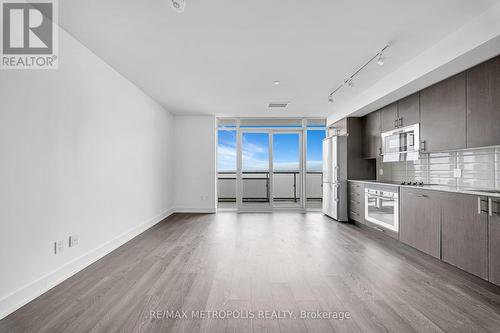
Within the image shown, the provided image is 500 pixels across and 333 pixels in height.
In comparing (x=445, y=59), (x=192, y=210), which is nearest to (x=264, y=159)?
(x=192, y=210)

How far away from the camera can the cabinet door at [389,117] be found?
4.43 metres

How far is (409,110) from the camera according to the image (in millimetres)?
4047

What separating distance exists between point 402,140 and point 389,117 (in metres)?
0.62

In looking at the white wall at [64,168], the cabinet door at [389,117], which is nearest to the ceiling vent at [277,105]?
the cabinet door at [389,117]

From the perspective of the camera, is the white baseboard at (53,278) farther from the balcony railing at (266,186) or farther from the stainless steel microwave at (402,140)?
the stainless steel microwave at (402,140)

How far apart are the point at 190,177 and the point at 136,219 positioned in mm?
2365

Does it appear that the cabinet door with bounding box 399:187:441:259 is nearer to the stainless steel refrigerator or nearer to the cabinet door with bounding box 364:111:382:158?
the cabinet door with bounding box 364:111:382:158

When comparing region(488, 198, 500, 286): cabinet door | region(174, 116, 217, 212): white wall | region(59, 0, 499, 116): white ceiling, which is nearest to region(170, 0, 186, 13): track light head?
region(59, 0, 499, 116): white ceiling

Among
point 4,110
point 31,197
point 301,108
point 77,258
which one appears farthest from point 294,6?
point 301,108

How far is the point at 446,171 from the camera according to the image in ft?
11.8

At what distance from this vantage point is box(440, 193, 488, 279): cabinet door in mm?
2457

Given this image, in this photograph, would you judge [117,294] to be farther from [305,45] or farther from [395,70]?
[395,70]

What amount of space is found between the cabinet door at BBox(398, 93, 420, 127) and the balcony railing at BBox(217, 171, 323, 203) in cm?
332

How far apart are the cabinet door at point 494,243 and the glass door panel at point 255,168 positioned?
5.00 metres
